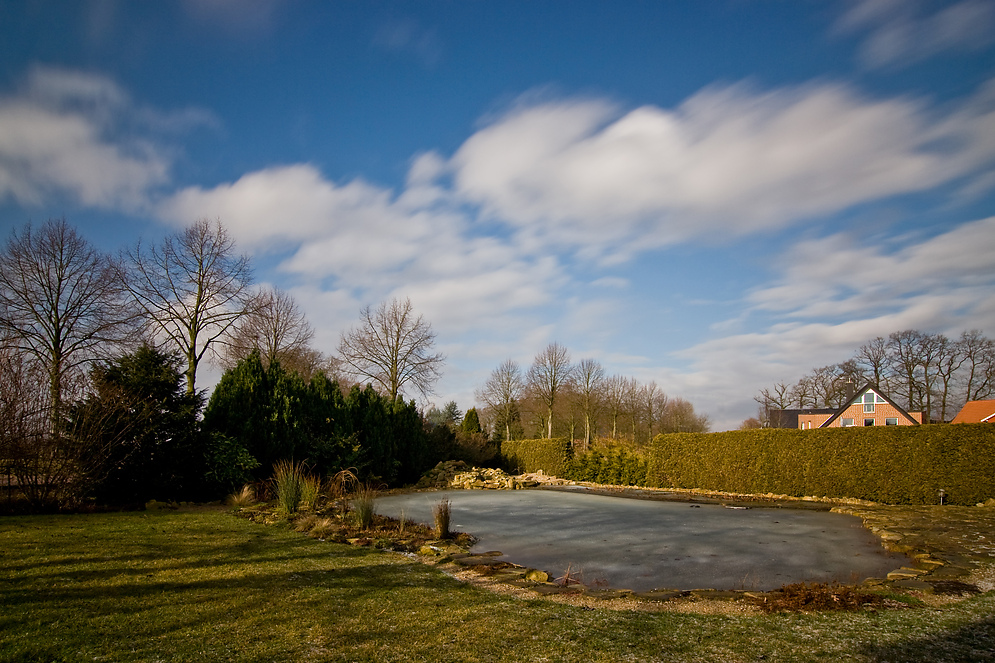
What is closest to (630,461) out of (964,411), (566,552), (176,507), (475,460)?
(475,460)

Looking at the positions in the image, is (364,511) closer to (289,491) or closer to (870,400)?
(289,491)

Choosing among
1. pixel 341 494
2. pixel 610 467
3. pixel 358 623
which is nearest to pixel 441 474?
pixel 610 467

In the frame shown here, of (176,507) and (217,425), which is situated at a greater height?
(217,425)

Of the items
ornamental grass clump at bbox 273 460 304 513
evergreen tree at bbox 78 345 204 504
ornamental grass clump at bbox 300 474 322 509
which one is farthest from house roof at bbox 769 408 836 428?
evergreen tree at bbox 78 345 204 504

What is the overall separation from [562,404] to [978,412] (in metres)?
24.4

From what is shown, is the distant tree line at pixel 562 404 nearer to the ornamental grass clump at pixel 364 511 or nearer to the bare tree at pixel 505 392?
the bare tree at pixel 505 392

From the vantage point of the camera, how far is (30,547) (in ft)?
21.1

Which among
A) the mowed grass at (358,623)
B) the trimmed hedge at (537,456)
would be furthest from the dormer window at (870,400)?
the mowed grass at (358,623)

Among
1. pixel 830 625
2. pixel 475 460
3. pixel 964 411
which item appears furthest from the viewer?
pixel 964 411

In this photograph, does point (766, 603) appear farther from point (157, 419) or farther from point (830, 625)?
point (157, 419)

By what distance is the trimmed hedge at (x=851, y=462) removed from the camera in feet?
41.4

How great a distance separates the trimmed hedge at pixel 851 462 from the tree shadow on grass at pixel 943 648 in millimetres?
11160

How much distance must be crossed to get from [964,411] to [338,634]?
4130 centimetres

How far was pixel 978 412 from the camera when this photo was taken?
3086cm
